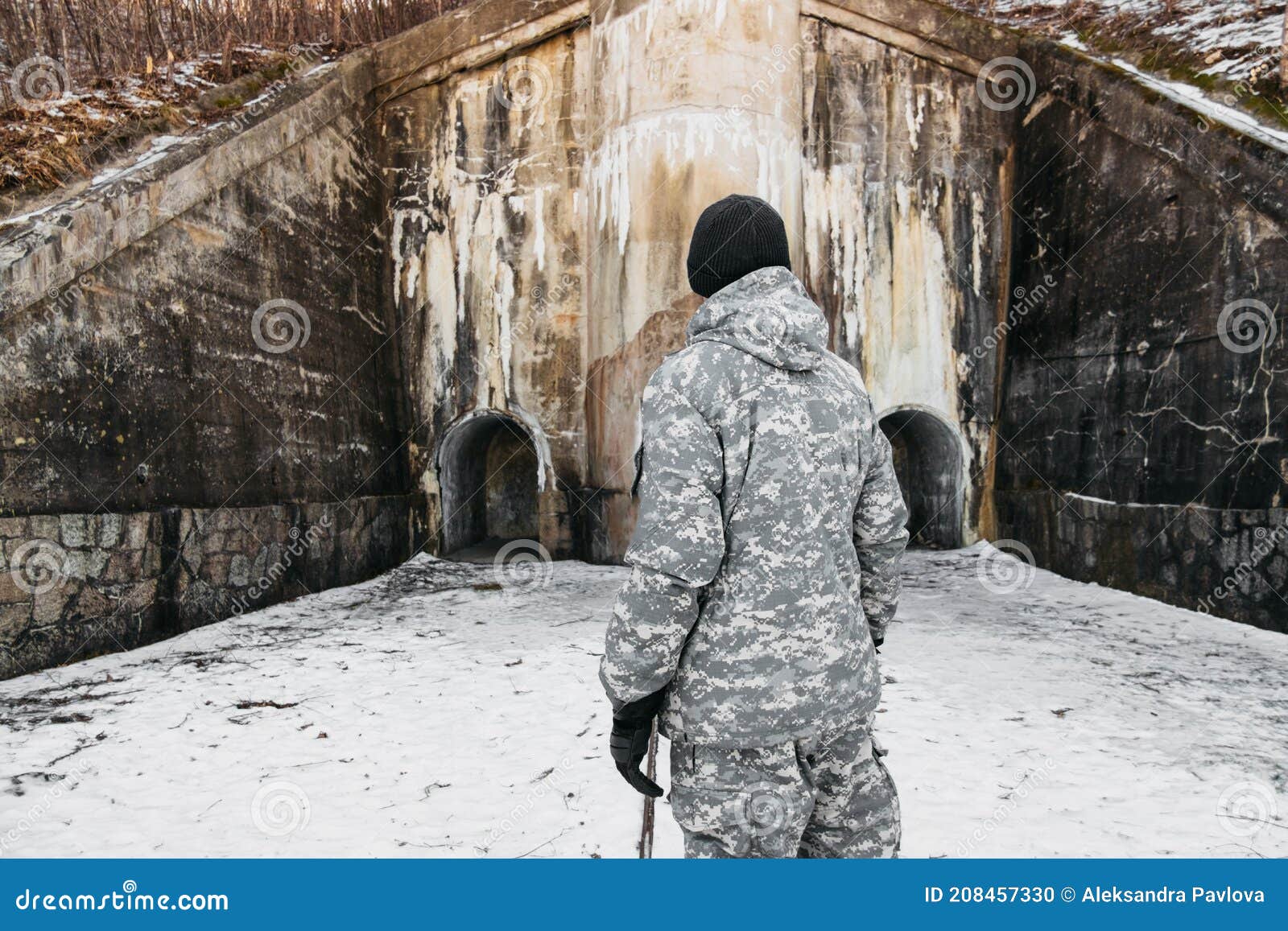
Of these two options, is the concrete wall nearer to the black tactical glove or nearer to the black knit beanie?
the black tactical glove

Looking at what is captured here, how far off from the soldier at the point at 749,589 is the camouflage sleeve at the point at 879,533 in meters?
0.18

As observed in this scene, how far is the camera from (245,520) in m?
6.54

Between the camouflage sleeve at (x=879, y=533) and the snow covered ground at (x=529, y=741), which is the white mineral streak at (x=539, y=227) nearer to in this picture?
the snow covered ground at (x=529, y=741)

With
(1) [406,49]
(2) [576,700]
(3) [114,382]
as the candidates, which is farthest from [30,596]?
(1) [406,49]

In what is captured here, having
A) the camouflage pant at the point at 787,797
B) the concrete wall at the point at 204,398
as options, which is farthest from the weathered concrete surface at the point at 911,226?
the camouflage pant at the point at 787,797

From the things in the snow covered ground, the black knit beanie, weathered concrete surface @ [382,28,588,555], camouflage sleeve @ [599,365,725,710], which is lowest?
the snow covered ground

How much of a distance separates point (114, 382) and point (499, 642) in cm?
322

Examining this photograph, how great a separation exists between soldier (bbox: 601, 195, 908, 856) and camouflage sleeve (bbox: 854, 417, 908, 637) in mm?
176

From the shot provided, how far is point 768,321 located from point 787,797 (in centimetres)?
113

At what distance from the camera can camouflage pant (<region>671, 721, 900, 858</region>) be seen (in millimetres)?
1842

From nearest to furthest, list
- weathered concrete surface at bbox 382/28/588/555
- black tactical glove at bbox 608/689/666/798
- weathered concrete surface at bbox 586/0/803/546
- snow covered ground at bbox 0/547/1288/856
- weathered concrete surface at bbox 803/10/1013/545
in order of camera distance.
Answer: black tactical glove at bbox 608/689/666/798
snow covered ground at bbox 0/547/1288/856
weathered concrete surface at bbox 586/0/803/546
weathered concrete surface at bbox 803/10/1013/545
weathered concrete surface at bbox 382/28/588/555

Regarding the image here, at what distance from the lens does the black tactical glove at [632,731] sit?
6.24ft

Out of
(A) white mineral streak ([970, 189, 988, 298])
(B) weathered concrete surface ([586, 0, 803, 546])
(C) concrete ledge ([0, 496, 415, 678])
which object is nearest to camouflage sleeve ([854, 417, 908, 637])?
(C) concrete ledge ([0, 496, 415, 678])

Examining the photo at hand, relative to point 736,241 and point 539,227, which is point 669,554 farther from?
point 539,227
